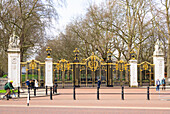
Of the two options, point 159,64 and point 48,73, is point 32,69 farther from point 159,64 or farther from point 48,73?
point 159,64

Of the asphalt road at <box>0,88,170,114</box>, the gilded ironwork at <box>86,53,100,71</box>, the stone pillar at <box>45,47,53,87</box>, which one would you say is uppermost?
the gilded ironwork at <box>86,53,100,71</box>

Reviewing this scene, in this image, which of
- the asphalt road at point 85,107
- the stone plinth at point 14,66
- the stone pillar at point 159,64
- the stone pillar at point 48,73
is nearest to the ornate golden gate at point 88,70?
the stone pillar at point 48,73

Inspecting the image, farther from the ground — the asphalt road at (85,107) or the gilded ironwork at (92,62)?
the gilded ironwork at (92,62)

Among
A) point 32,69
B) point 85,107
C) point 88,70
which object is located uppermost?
point 32,69

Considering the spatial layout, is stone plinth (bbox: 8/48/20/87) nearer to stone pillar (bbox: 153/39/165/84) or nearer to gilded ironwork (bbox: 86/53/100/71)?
gilded ironwork (bbox: 86/53/100/71)

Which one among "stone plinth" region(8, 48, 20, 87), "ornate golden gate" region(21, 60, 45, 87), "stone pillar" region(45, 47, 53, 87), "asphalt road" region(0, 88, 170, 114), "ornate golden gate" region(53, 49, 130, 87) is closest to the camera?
"asphalt road" region(0, 88, 170, 114)

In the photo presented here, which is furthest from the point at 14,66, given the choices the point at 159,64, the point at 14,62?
the point at 159,64

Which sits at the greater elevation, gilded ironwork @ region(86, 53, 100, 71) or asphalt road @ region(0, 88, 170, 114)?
gilded ironwork @ region(86, 53, 100, 71)

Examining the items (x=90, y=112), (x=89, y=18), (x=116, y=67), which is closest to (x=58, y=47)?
(x=89, y=18)

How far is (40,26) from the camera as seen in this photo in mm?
33438

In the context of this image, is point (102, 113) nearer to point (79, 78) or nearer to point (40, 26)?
point (79, 78)

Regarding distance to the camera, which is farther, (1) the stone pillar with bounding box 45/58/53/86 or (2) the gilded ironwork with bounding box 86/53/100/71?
(2) the gilded ironwork with bounding box 86/53/100/71

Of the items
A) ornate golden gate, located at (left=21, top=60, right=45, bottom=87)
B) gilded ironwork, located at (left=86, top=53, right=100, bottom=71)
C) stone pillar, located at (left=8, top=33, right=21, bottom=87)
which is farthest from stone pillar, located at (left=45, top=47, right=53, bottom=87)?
gilded ironwork, located at (left=86, top=53, right=100, bottom=71)

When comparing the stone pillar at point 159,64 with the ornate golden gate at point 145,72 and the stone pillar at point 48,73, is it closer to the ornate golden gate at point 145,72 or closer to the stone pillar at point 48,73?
the ornate golden gate at point 145,72
